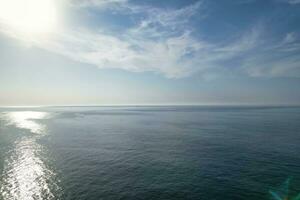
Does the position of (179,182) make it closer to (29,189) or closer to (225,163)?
(225,163)

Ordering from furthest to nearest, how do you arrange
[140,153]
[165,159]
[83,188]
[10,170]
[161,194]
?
[140,153]
[165,159]
[10,170]
[83,188]
[161,194]

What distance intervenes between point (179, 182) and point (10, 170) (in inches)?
1732

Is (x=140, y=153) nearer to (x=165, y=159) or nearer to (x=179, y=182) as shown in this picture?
(x=165, y=159)

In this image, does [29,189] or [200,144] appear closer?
A: [29,189]

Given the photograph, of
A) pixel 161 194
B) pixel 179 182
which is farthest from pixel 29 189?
pixel 179 182

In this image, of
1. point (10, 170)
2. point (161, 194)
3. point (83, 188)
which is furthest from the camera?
point (10, 170)

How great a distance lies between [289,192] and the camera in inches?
1537

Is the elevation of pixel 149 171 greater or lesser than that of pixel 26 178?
greater

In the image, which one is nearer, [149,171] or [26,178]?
[26,178]

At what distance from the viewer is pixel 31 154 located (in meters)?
69.0

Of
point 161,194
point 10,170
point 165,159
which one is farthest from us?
point 165,159

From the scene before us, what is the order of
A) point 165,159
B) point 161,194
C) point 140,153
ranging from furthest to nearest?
point 140,153 < point 165,159 < point 161,194

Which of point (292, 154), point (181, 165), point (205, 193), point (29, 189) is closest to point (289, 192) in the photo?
point (205, 193)

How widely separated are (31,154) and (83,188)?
1520 inches
